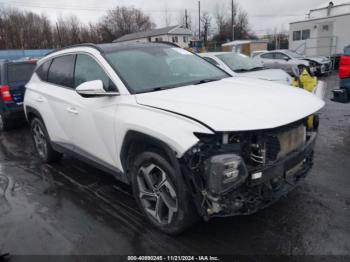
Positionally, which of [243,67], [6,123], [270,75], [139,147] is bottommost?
[6,123]

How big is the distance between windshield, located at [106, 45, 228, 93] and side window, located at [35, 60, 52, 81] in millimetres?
1832

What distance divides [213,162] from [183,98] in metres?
0.80

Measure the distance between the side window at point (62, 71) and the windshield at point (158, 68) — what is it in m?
0.92

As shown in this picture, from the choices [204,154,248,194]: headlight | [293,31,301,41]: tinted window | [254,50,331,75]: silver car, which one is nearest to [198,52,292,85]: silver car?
[204,154,248,194]: headlight

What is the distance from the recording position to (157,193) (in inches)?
122

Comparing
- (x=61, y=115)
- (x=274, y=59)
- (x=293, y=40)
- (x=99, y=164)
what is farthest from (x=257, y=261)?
(x=293, y=40)

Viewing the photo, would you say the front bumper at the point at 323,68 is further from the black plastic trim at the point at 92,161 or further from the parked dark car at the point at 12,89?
the black plastic trim at the point at 92,161

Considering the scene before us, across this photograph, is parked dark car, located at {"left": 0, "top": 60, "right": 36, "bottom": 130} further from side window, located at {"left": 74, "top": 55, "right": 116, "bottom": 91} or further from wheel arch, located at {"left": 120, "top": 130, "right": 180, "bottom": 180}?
wheel arch, located at {"left": 120, "top": 130, "right": 180, "bottom": 180}

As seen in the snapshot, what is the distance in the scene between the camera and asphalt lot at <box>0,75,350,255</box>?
296cm

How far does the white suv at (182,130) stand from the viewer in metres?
2.56

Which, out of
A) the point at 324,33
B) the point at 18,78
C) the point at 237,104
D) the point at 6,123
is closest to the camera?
the point at 237,104

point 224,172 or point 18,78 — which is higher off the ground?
point 18,78

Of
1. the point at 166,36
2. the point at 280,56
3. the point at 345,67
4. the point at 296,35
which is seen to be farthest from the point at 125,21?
the point at 345,67

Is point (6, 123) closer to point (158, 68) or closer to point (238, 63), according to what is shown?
point (158, 68)
